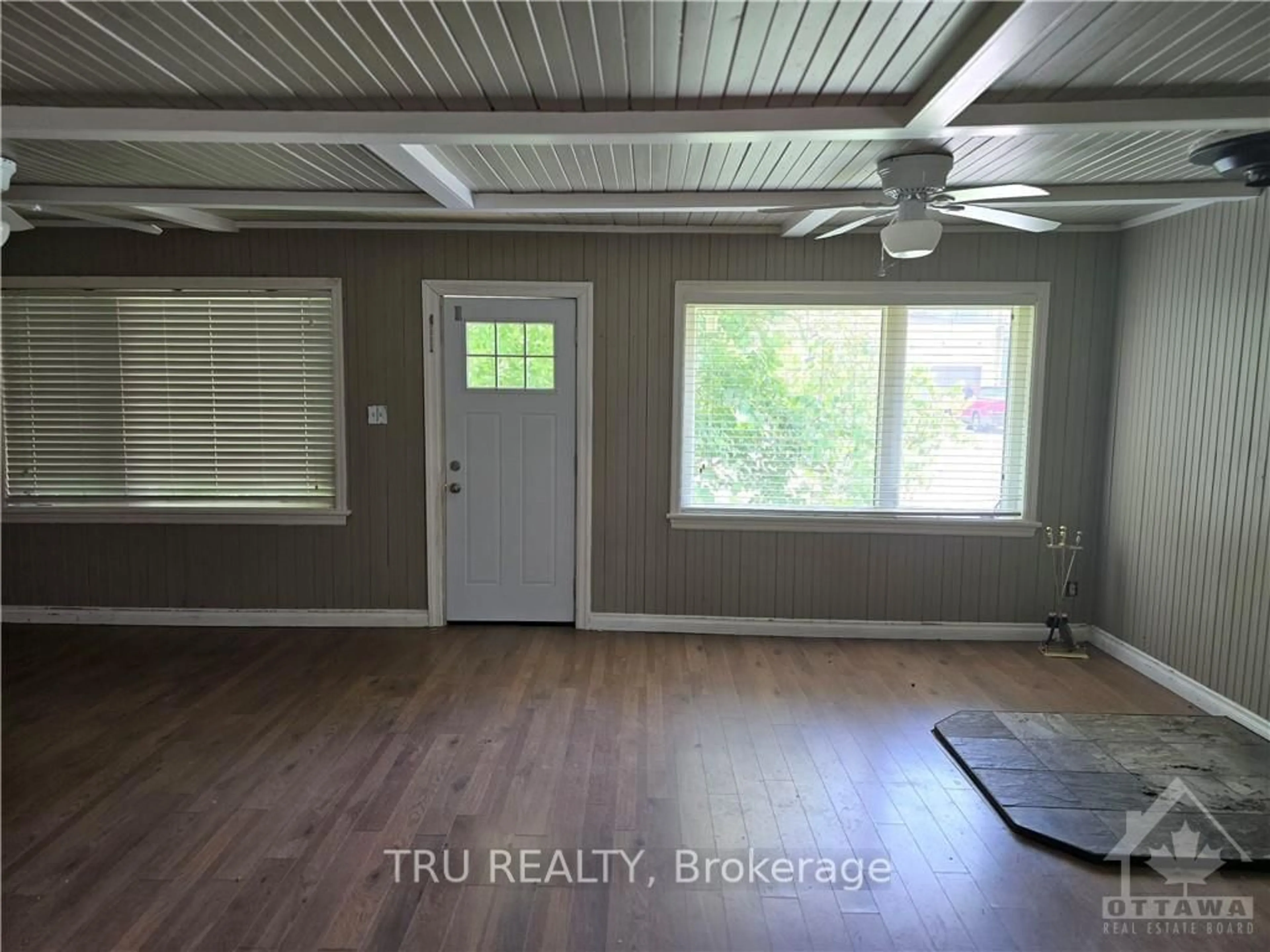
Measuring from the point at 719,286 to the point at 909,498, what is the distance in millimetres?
1689

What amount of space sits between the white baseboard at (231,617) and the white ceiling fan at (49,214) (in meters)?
2.21

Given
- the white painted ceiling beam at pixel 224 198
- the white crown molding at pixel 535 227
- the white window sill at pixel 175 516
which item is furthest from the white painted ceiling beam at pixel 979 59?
the white window sill at pixel 175 516

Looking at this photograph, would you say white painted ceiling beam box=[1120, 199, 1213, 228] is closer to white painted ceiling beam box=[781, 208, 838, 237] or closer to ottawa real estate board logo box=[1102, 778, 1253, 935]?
white painted ceiling beam box=[781, 208, 838, 237]

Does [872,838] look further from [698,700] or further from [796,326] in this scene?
[796,326]

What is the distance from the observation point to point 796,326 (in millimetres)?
4414

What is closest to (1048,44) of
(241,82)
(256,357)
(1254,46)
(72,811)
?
(1254,46)

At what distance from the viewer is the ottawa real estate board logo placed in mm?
2104

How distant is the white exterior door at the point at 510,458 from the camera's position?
4.47 m

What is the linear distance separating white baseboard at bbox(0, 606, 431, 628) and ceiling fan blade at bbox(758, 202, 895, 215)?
307 centimetres

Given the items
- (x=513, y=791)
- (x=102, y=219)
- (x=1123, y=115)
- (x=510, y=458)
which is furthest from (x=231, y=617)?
(x=1123, y=115)

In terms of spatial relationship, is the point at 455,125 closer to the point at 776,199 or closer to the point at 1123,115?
the point at 776,199

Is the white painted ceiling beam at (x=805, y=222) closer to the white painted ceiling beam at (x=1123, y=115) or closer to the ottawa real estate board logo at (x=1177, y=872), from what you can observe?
the white painted ceiling beam at (x=1123, y=115)

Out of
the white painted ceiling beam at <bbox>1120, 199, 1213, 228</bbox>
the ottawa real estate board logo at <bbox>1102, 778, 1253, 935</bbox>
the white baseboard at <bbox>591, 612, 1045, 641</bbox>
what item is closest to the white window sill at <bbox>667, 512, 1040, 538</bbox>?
the white baseboard at <bbox>591, 612, 1045, 641</bbox>

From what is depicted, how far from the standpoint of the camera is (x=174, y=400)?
14.7 feet
